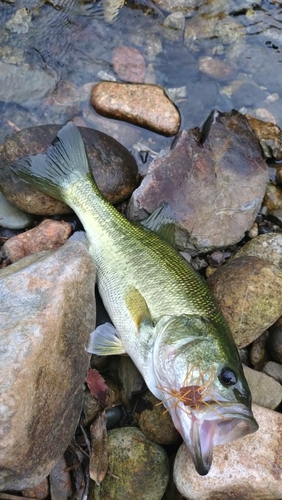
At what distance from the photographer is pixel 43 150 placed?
4488 mm

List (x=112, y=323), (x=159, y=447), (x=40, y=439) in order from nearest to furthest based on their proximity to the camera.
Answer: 1. (x=40, y=439)
2. (x=159, y=447)
3. (x=112, y=323)

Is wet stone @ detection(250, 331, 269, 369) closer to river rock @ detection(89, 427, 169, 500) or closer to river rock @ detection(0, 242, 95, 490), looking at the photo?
river rock @ detection(89, 427, 169, 500)

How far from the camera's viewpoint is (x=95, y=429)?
3.89m

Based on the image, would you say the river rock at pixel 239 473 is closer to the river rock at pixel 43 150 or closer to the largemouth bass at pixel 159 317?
the largemouth bass at pixel 159 317

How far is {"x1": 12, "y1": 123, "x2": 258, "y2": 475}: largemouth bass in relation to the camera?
310cm

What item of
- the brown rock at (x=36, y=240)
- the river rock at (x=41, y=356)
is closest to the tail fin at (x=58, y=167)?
the brown rock at (x=36, y=240)

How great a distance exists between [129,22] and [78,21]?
2.10 ft

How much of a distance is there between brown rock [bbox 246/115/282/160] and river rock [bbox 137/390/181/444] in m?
3.11

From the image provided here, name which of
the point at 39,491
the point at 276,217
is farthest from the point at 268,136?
the point at 39,491

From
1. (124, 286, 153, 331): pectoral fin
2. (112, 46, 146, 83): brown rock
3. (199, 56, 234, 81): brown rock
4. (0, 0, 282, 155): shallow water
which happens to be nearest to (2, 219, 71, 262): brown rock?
(124, 286, 153, 331): pectoral fin

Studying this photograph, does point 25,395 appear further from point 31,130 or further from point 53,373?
point 31,130

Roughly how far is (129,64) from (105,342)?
347 cm

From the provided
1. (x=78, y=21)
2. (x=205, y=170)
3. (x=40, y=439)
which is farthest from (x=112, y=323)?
(x=78, y=21)

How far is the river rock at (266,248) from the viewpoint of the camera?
4613 mm
